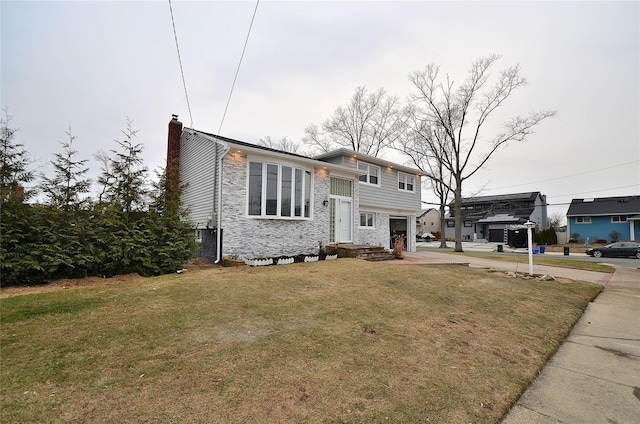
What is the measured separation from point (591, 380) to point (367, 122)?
105 feet

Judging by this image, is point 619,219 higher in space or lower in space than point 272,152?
lower

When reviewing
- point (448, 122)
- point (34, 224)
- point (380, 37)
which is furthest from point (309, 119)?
point (34, 224)

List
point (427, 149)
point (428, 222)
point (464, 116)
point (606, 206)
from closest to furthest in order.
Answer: point (464, 116)
point (427, 149)
point (606, 206)
point (428, 222)

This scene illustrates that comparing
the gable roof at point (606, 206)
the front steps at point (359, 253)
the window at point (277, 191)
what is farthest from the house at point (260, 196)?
the gable roof at point (606, 206)

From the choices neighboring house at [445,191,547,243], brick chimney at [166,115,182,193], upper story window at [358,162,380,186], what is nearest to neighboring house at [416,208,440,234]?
neighboring house at [445,191,547,243]

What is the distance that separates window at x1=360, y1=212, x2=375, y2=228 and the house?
4.82ft

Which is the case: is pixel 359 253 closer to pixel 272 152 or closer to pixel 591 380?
pixel 272 152

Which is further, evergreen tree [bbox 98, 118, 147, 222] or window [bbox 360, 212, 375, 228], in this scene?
window [bbox 360, 212, 375, 228]

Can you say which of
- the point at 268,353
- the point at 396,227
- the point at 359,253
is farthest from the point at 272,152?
the point at 396,227

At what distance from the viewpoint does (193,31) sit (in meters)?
9.09

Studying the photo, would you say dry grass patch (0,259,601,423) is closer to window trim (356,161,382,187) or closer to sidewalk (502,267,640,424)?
sidewalk (502,267,640,424)

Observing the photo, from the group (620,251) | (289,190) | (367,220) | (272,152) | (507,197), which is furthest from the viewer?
(507,197)

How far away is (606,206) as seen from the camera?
34250 millimetres

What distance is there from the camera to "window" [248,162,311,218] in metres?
11.3
